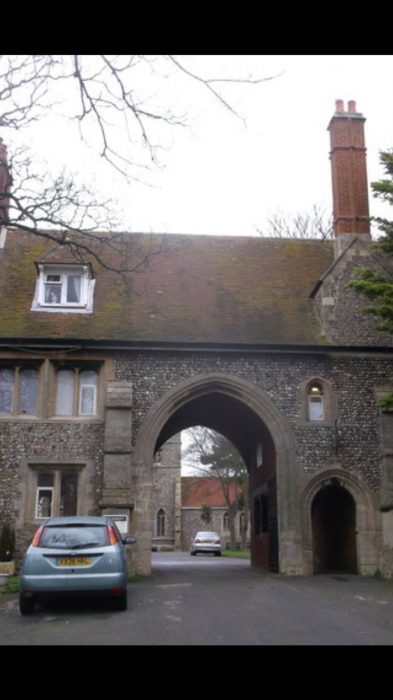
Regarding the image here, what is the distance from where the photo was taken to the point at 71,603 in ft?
39.3

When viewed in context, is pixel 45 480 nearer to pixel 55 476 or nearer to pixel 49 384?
pixel 55 476

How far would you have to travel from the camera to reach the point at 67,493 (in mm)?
18781

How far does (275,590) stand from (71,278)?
35.2 ft

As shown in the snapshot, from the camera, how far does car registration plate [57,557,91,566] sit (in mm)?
10516

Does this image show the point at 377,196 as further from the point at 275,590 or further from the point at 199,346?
the point at 275,590

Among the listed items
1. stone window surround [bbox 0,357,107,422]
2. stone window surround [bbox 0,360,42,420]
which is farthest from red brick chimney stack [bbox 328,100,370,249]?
stone window surround [bbox 0,360,42,420]

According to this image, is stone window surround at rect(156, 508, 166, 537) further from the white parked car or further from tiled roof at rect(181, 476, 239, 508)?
the white parked car

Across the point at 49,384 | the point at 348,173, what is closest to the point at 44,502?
the point at 49,384

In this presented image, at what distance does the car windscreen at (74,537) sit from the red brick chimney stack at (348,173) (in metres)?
13.7

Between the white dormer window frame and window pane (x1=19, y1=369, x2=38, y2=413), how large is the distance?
1.98m

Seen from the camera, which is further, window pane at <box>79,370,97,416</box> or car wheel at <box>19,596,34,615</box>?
window pane at <box>79,370,97,416</box>

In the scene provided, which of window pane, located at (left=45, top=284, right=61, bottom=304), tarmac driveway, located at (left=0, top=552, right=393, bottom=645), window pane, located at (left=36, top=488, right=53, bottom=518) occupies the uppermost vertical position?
window pane, located at (left=45, top=284, right=61, bottom=304)

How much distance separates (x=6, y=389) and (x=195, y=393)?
4942 mm

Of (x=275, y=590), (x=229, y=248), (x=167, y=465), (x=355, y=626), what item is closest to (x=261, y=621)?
(x=355, y=626)
